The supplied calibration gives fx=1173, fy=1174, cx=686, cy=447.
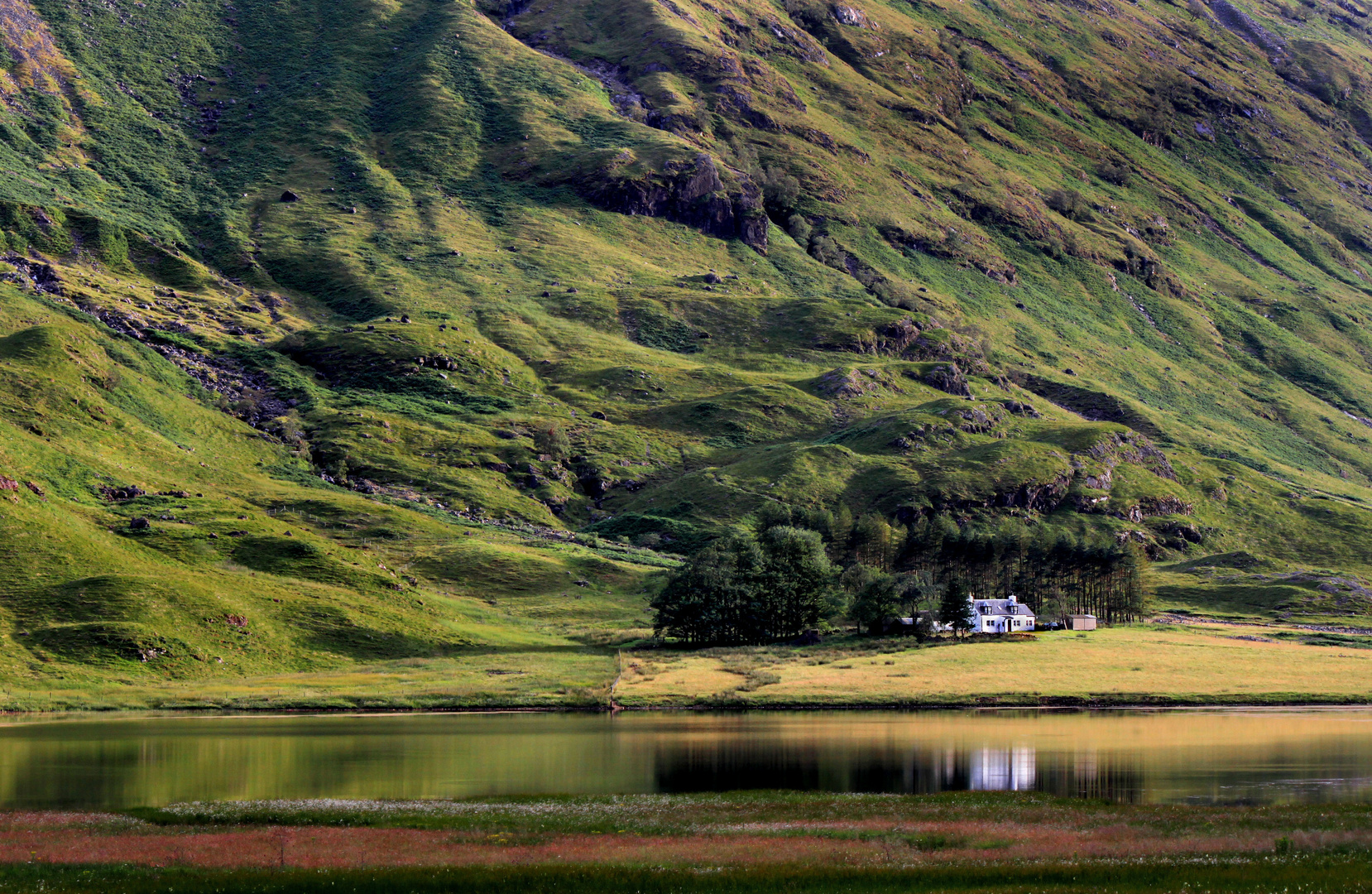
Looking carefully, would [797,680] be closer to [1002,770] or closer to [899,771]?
[899,771]

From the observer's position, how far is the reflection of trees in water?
215 ft

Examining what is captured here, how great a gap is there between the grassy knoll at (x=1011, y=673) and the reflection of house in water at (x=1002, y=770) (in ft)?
116

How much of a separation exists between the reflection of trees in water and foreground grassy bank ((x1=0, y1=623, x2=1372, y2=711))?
112 ft

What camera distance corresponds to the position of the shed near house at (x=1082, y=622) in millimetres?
185125

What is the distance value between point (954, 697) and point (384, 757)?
57.7 meters

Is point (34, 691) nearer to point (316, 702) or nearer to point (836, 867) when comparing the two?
point (316, 702)

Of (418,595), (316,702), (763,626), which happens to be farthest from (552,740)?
(418,595)

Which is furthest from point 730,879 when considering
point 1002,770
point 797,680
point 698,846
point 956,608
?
point 956,608

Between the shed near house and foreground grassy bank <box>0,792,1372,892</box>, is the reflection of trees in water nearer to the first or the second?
foreground grassy bank <box>0,792,1372,892</box>

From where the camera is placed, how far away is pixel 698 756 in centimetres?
7956

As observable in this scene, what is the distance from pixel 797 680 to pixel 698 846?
80.8 metres

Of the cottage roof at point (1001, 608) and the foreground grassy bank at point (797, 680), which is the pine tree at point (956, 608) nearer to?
the foreground grassy bank at point (797, 680)

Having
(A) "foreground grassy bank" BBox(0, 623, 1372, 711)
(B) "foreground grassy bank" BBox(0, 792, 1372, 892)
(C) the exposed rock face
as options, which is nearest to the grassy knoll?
(A) "foreground grassy bank" BBox(0, 623, 1372, 711)

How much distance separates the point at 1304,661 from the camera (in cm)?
14112
